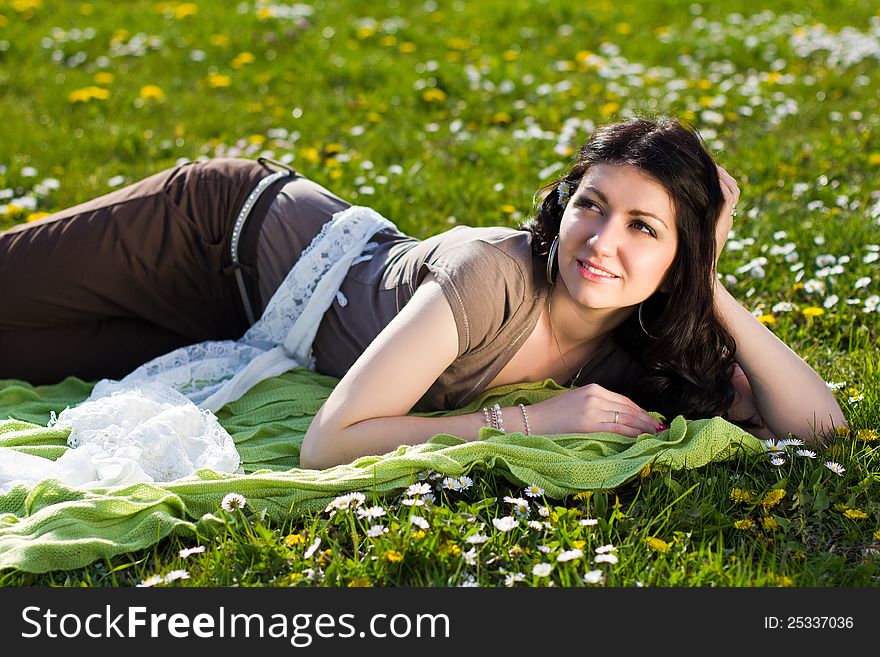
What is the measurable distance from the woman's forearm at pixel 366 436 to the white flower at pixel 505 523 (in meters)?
0.46

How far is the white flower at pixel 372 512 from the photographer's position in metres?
2.65

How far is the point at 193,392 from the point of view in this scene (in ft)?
11.8

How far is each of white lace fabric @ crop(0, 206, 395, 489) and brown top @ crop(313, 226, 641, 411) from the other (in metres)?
0.09

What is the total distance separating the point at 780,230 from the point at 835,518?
6.75ft

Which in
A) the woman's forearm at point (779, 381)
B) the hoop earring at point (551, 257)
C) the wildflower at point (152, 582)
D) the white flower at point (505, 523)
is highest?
the hoop earring at point (551, 257)

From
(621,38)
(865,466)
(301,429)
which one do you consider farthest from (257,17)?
(865,466)

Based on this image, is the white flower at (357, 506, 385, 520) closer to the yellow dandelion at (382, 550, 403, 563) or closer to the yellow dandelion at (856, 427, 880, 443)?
the yellow dandelion at (382, 550, 403, 563)

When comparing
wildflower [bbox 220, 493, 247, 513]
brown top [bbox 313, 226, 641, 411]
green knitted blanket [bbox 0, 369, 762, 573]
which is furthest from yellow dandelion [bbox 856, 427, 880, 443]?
wildflower [bbox 220, 493, 247, 513]

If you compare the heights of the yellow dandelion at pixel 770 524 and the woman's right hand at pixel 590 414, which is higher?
the woman's right hand at pixel 590 414

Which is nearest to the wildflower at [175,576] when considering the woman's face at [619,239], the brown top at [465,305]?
the brown top at [465,305]

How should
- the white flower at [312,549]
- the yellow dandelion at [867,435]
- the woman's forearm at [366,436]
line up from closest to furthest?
the white flower at [312,549] → the woman's forearm at [366,436] → the yellow dandelion at [867,435]

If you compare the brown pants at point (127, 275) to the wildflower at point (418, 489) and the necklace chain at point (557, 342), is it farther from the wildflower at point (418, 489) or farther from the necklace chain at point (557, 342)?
the wildflower at point (418, 489)

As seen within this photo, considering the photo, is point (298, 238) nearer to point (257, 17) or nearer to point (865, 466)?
point (865, 466)

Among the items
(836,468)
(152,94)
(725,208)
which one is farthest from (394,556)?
(152,94)
